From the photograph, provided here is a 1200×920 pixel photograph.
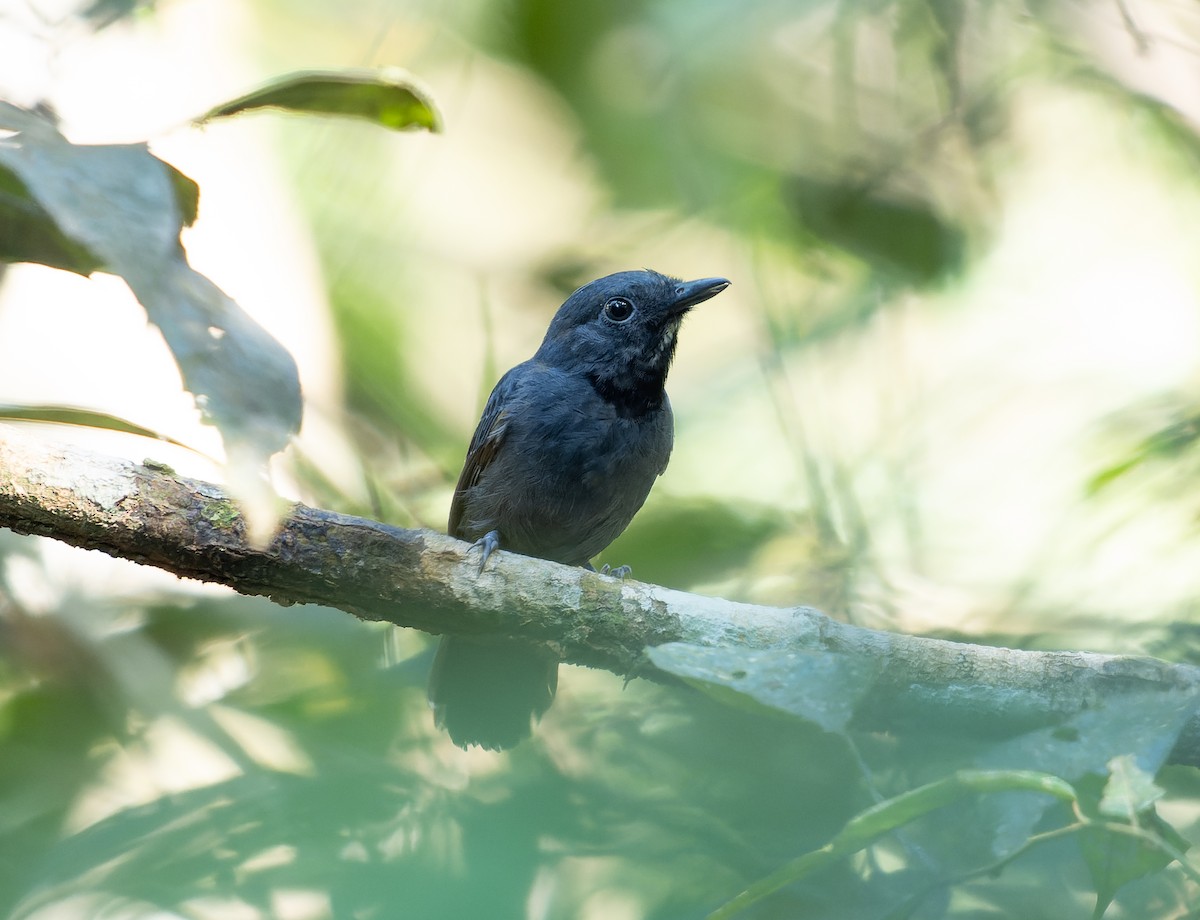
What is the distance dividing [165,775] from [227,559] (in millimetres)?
384

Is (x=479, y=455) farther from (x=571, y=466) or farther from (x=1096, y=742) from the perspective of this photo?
(x=1096, y=742)

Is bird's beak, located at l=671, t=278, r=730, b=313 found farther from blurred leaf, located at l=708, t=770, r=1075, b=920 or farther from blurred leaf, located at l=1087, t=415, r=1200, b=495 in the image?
blurred leaf, located at l=708, t=770, r=1075, b=920

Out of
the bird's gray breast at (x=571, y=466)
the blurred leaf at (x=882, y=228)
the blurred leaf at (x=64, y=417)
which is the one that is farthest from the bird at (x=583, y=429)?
the blurred leaf at (x=64, y=417)

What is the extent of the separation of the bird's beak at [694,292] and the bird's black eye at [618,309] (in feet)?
0.49

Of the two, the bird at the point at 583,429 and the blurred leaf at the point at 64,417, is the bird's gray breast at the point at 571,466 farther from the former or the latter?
the blurred leaf at the point at 64,417

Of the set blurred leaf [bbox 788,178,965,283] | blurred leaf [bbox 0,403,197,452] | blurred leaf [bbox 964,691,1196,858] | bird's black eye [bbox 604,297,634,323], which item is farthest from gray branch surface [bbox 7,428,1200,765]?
blurred leaf [bbox 788,178,965,283]

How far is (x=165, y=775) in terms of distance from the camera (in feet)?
5.22

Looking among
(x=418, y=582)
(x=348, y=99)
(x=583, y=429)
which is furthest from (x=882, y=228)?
(x=418, y=582)

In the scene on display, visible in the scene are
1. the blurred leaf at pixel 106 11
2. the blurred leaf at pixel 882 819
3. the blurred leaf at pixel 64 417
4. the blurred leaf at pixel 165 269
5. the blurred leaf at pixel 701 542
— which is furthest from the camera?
the blurred leaf at pixel 106 11

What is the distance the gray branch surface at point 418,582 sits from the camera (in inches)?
56.2

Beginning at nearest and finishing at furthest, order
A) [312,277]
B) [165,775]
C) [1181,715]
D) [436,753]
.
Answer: [1181,715] → [436,753] → [165,775] → [312,277]

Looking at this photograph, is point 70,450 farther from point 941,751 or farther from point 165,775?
point 941,751

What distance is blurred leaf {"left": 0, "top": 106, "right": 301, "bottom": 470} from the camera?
44.6 inches

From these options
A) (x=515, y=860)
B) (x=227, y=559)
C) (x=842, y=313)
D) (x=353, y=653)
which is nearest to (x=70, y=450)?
(x=227, y=559)
